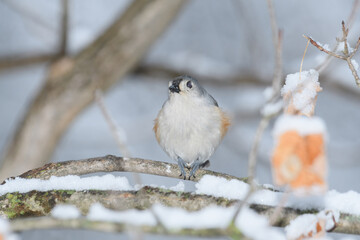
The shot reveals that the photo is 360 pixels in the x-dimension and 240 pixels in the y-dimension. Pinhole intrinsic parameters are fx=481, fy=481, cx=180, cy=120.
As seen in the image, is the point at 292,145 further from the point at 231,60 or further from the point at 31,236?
the point at 231,60

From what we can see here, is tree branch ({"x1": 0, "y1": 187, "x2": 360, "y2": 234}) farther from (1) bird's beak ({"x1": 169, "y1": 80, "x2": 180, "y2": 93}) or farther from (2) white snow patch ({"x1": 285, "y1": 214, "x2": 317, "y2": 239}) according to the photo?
(1) bird's beak ({"x1": 169, "y1": 80, "x2": 180, "y2": 93})

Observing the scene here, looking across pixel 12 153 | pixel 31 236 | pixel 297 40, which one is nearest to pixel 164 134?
pixel 12 153

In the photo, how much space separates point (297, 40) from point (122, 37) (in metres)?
2.96

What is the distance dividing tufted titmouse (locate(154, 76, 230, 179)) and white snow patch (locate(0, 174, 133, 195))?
57 cm

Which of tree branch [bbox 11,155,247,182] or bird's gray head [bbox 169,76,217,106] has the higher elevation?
bird's gray head [bbox 169,76,217,106]

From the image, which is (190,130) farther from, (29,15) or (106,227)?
(29,15)

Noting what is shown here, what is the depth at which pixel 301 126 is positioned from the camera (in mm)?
1140

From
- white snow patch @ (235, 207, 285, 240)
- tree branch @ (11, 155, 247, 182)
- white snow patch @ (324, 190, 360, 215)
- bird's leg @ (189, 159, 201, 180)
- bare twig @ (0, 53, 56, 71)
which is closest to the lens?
white snow patch @ (235, 207, 285, 240)

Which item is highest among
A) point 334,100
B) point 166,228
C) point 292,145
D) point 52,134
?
point 334,100

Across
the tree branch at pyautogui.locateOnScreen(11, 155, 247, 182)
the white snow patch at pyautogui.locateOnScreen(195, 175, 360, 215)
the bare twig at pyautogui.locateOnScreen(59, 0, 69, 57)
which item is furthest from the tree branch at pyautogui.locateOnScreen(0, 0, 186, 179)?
the white snow patch at pyautogui.locateOnScreen(195, 175, 360, 215)

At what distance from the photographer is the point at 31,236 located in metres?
6.09

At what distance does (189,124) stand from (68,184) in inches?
31.4

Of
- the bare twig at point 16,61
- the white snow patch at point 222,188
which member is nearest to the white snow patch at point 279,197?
the white snow patch at point 222,188

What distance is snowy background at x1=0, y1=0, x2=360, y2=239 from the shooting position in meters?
6.08
